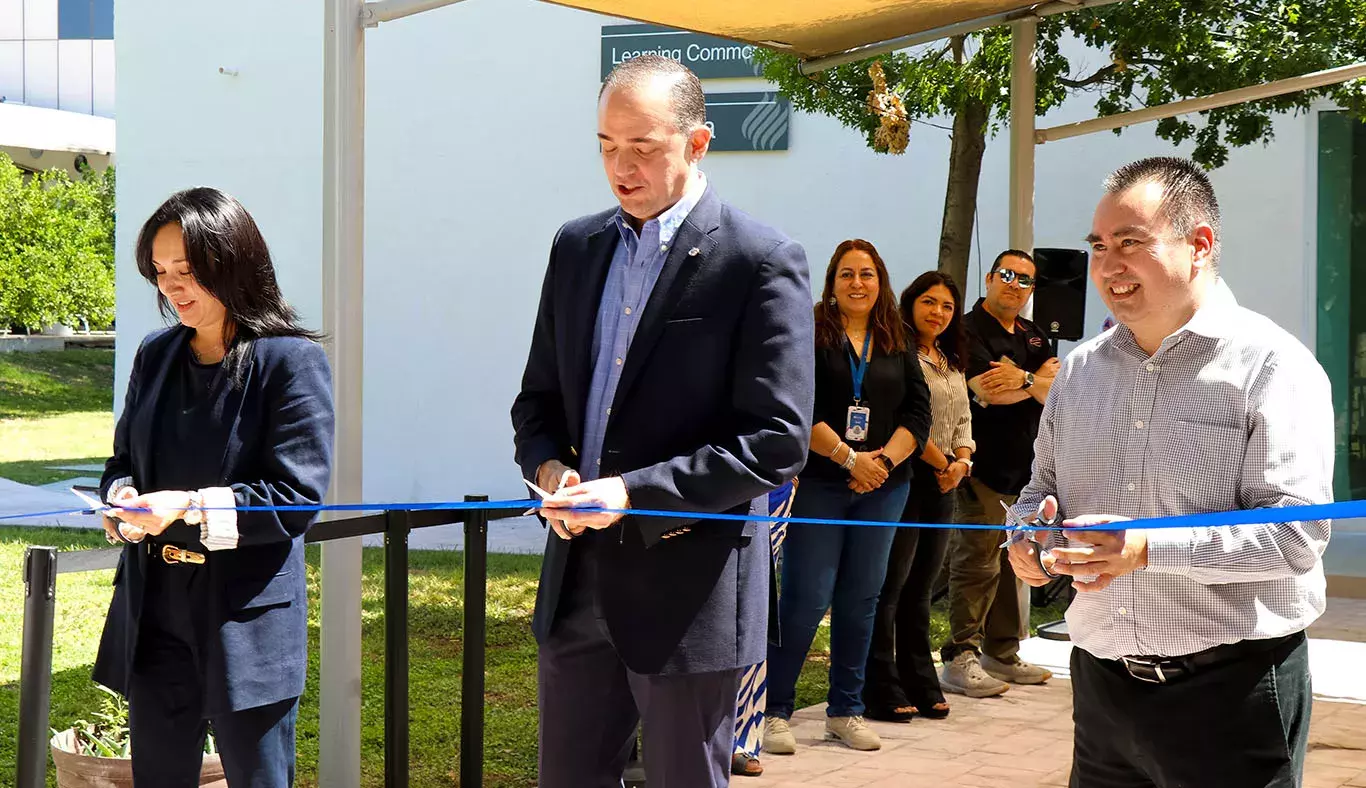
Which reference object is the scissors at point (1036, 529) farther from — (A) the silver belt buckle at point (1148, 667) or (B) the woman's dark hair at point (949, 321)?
(B) the woman's dark hair at point (949, 321)

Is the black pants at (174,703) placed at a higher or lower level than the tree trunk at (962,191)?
lower

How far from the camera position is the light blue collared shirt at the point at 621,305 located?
9.77ft

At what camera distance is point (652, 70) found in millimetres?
2902

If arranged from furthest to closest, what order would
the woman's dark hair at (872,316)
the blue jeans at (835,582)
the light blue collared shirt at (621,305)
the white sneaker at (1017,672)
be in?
the white sneaker at (1017,672) < the woman's dark hair at (872,316) < the blue jeans at (835,582) < the light blue collared shirt at (621,305)

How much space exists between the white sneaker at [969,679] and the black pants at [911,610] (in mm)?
420

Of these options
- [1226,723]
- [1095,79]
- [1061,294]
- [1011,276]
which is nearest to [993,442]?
[1011,276]

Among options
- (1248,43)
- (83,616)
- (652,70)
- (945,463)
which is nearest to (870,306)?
Answer: (945,463)

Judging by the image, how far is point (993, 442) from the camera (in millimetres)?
6777

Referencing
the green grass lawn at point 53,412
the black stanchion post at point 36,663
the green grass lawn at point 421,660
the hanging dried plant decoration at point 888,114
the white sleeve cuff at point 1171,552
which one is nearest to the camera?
the white sleeve cuff at point 1171,552

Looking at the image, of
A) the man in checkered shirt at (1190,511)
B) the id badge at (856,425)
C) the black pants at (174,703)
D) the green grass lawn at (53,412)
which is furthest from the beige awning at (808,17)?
the green grass lawn at (53,412)

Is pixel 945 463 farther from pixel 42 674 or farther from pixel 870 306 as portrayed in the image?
pixel 42 674

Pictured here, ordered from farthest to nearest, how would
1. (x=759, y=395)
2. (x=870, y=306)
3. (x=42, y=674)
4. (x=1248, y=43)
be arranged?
(x=1248, y=43)
(x=870, y=306)
(x=42, y=674)
(x=759, y=395)

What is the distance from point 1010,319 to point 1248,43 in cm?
340

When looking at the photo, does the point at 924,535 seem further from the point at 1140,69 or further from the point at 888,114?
the point at 1140,69
